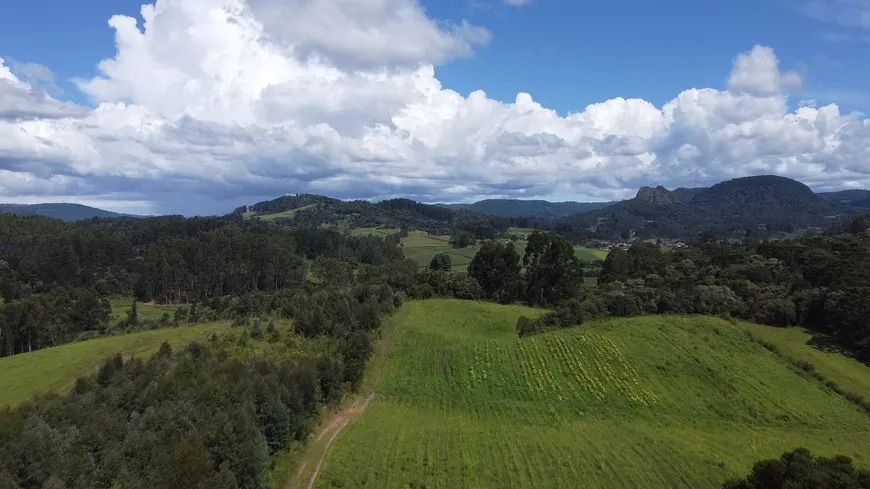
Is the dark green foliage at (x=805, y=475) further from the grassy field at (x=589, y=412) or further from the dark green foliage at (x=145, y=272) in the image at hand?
the dark green foliage at (x=145, y=272)

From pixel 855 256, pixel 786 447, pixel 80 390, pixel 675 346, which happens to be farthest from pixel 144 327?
pixel 855 256

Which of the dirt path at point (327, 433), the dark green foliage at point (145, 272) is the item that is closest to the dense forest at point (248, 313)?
the dark green foliage at point (145, 272)

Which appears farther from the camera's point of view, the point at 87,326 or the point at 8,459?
the point at 87,326

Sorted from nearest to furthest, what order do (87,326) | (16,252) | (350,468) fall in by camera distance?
(350,468) < (87,326) < (16,252)

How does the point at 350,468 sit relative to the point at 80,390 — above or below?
below

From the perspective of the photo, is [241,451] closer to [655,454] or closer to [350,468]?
[350,468]

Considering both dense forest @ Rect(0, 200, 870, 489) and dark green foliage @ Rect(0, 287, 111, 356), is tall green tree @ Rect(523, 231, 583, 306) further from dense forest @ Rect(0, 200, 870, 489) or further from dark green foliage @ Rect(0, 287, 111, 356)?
dark green foliage @ Rect(0, 287, 111, 356)

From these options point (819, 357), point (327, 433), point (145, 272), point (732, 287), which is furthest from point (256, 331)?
point (145, 272)
